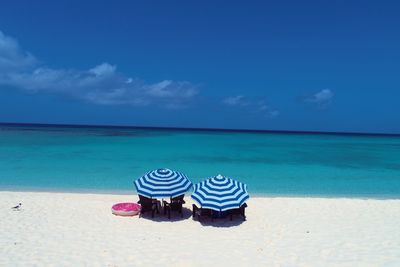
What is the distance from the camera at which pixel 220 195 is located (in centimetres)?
820

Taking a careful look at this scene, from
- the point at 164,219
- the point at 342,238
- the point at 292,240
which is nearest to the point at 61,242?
the point at 164,219

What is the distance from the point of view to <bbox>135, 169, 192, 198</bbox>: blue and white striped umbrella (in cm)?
843

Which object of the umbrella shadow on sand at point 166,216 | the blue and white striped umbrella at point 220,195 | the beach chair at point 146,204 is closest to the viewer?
the blue and white striped umbrella at point 220,195

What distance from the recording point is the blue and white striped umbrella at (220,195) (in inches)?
317

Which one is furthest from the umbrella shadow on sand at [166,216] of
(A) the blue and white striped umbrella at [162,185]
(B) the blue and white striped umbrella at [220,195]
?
(B) the blue and white striped umbrella at [220,195]

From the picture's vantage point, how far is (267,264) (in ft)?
19.2

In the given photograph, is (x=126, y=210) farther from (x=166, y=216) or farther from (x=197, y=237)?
(x=197, y=237)

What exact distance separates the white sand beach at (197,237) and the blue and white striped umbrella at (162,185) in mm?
781

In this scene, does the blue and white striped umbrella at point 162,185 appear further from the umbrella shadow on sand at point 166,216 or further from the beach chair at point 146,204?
the umbrella shadow on sand at point 166,216

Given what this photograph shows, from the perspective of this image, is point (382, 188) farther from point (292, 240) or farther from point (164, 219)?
point (164, 219)

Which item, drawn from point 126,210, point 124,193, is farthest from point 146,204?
point 124,193

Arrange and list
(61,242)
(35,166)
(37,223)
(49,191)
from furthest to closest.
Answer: (35,166) → (49,191) → (37,223) → (61,242)

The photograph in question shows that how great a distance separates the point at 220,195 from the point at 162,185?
1.54 meters

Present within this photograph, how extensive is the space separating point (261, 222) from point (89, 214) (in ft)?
15.3
